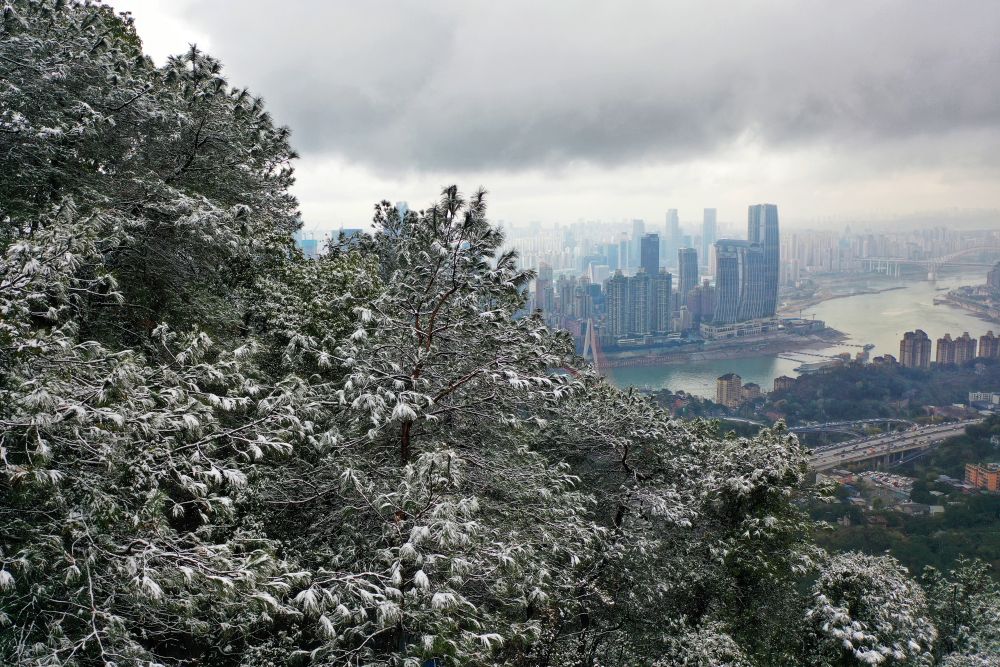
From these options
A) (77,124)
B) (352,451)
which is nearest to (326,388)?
(352,451)

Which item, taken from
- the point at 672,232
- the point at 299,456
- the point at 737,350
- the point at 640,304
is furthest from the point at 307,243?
the point at 672,232

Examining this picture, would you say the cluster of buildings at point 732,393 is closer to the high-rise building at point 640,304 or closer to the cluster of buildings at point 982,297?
the high-rise building at point 640,304

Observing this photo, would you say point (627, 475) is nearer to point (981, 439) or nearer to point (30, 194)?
point (30, 194)

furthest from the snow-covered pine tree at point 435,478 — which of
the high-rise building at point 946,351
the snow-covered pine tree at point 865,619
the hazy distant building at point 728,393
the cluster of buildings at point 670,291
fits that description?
the high-rise building at point 946,351

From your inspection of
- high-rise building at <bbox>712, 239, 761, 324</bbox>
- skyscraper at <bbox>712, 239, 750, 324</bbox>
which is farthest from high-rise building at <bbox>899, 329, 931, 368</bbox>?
skyscraper at <bbox>712, 239, 750, 324</bbox>

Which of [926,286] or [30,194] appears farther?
[926,286]

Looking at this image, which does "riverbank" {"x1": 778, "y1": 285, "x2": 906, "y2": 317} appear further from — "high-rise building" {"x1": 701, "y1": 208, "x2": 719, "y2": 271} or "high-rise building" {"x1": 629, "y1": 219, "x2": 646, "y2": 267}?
"high-rise building" {"x1": 701, "y1": 208, "x2": 719, "y2": 271}
